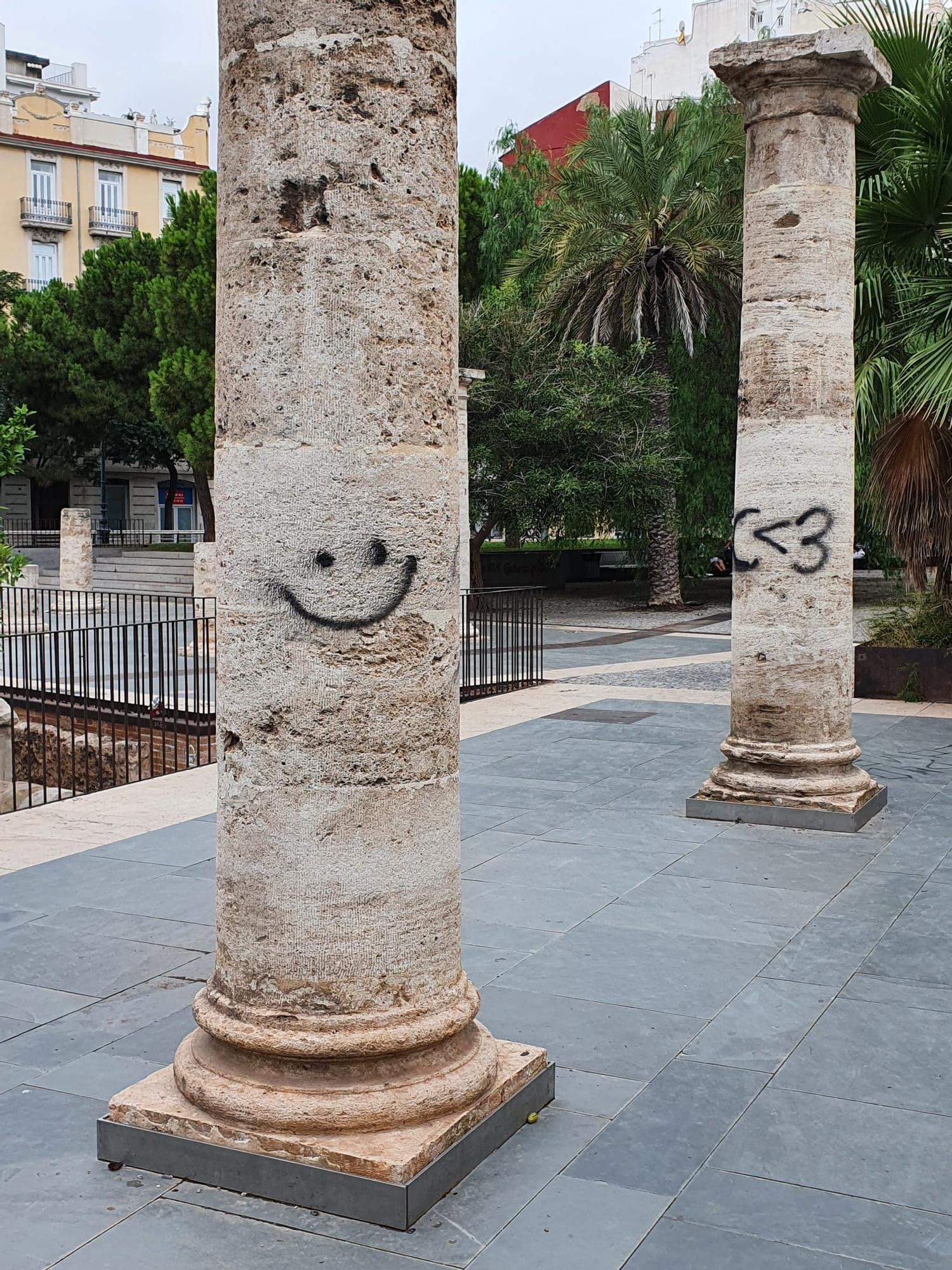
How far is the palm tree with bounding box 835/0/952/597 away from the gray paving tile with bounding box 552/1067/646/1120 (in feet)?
24.0

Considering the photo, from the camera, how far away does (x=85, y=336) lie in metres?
37.6

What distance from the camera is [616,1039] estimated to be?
14.6ft

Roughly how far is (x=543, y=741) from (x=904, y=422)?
4481mm

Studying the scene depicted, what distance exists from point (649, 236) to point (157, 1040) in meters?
21.6

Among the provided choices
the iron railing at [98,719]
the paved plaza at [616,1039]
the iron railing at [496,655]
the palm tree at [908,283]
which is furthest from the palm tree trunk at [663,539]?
the paved plaza at [616,1039]

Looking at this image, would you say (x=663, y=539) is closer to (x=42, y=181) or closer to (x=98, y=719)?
(x=98, y=719)

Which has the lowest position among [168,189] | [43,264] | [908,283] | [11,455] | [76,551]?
[76,551]

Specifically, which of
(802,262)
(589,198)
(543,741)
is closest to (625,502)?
(589,198)

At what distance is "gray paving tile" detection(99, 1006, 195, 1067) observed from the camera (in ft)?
14.1

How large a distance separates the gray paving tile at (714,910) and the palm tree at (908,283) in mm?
5233

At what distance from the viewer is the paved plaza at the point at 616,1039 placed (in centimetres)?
319

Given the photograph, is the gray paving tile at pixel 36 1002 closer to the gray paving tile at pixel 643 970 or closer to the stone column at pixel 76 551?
the gray paving tile at pixel 643 970

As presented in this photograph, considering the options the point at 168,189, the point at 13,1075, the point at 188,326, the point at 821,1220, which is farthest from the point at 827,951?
the point at 168,189

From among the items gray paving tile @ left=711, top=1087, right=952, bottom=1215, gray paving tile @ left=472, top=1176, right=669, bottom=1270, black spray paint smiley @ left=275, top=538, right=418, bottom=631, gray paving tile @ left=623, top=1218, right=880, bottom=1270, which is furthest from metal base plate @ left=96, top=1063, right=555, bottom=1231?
black spray paint smiley @ left=275, top=538, right=418, bottom=631
